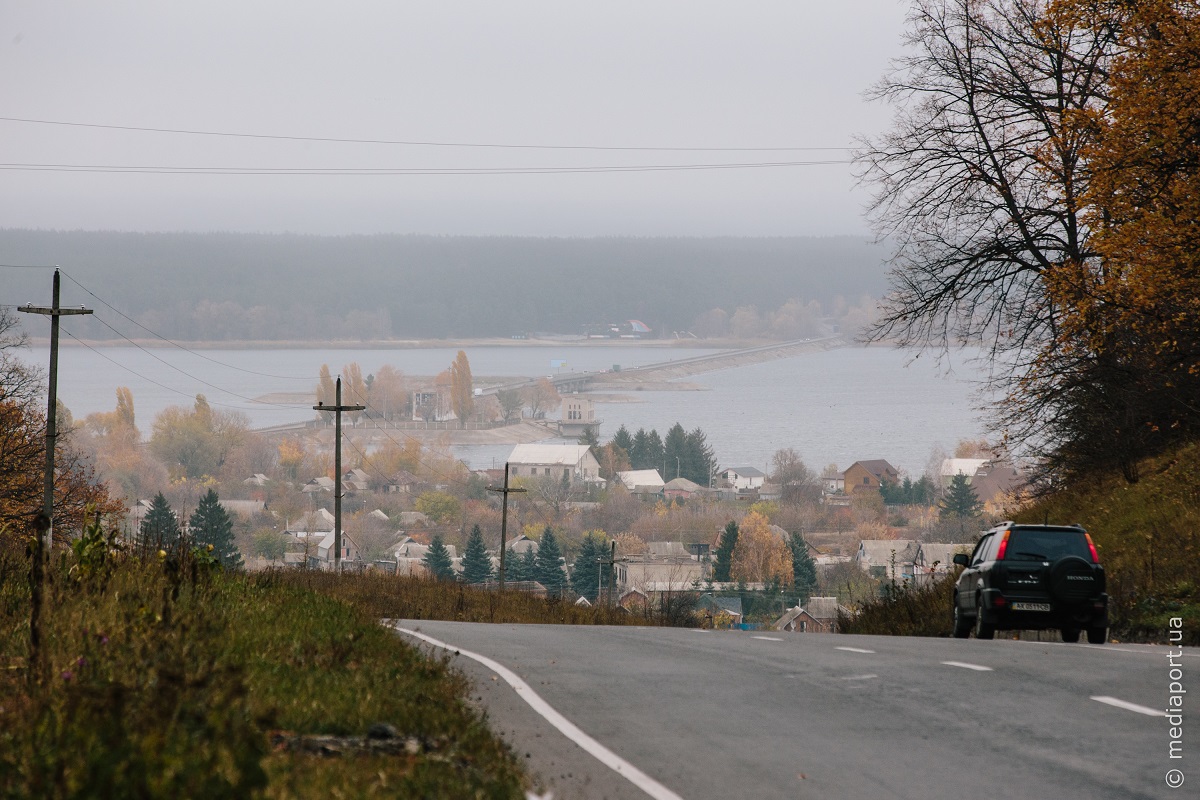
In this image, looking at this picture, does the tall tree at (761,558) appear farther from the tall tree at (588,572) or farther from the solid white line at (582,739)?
the solid white line at (582,739)

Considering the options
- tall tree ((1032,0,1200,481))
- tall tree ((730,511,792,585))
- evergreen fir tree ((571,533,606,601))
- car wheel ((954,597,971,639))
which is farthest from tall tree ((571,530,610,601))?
car wheel ((954,597,971,639))

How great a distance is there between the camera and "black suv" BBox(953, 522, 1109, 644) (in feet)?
53.3

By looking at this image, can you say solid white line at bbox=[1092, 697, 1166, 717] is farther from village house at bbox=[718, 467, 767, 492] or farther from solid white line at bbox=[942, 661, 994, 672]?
village house at bbox=[718, 467, 767, 492]

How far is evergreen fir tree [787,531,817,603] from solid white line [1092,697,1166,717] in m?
92.7

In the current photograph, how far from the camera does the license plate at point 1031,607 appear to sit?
53.8ft

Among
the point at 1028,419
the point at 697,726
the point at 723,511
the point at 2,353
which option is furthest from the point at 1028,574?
the point at 723,511

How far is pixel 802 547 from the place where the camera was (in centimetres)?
11125

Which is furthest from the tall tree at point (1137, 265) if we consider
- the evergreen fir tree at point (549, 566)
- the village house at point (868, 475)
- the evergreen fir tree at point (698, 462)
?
the evergreen fir tree at point (698, 462)

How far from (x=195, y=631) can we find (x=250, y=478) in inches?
6719

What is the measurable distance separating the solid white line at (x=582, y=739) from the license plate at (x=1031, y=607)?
7.76m

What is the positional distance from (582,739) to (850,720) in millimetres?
2041

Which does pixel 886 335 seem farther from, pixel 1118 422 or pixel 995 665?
pixel 995 665

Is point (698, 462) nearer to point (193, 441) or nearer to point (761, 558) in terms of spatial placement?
point (193, 441)

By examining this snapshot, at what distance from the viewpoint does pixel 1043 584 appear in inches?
648
